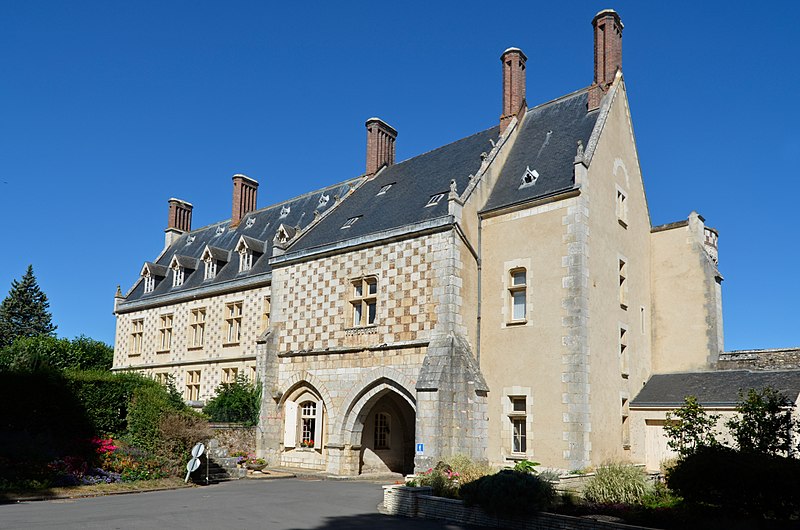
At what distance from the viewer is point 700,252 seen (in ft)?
75.7

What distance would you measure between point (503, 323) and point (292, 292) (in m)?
7.95

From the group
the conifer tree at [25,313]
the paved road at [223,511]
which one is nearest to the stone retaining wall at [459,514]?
the paved road at [223,511]

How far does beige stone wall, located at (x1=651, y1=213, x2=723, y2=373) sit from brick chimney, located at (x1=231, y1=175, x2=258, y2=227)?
805 inches

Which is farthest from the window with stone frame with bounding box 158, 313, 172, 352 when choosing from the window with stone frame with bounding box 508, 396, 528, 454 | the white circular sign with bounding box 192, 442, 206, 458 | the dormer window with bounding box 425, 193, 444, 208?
the window with stone frame with bounding box 508, 396, 528, 454

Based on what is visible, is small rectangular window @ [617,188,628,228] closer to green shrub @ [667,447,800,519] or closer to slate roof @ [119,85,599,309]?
slate roof @ [119,85,599,309]

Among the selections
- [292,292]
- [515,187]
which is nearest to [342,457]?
[292,292]

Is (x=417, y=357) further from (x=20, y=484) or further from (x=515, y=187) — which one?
(x=20, y=484)

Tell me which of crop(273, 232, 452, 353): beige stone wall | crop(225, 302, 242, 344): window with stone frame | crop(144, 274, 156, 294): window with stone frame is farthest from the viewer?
crop(144, 274, 156, 294): window with stone frame

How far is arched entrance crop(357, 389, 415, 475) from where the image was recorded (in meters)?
23.4

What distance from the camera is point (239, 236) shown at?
3409 centimetres

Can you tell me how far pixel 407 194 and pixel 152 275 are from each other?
53.5 feet

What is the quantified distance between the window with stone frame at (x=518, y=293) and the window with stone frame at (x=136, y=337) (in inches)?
799

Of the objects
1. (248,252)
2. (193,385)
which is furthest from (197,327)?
(248,252)

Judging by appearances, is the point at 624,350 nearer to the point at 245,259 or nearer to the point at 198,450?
the point at 198,450
